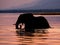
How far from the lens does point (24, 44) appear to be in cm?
1289

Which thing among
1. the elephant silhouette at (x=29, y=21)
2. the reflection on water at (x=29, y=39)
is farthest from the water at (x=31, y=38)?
the elephant silhouette at (x=29, y=21)

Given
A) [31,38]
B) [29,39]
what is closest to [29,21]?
[31,38]

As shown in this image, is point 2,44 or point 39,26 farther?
point 39,26

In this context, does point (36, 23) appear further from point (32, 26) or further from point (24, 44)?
point (24, 44)

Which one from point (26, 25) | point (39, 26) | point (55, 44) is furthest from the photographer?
point (39, 26)

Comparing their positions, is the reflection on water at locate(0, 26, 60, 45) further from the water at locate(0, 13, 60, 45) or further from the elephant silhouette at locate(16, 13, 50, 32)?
the elephant silhouette at locate(16, 13, 50, 32)

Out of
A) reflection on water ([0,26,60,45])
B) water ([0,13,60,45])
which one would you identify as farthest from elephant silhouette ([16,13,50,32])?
reflection on water ([0,26,60,45])

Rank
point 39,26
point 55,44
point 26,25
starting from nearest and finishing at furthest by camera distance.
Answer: point 55,44 < point 26,25 < point 39,26

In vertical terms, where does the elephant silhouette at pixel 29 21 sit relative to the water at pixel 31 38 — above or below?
above

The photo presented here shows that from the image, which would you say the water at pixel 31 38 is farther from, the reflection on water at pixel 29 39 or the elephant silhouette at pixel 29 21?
the elephant silhouette at pixel 29 21

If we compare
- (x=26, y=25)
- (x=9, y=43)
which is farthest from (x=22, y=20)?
(x=9, y=43)

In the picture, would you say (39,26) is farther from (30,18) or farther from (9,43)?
(9,43)

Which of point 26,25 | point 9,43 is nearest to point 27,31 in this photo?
point 26,25

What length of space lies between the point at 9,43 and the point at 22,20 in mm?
5128
